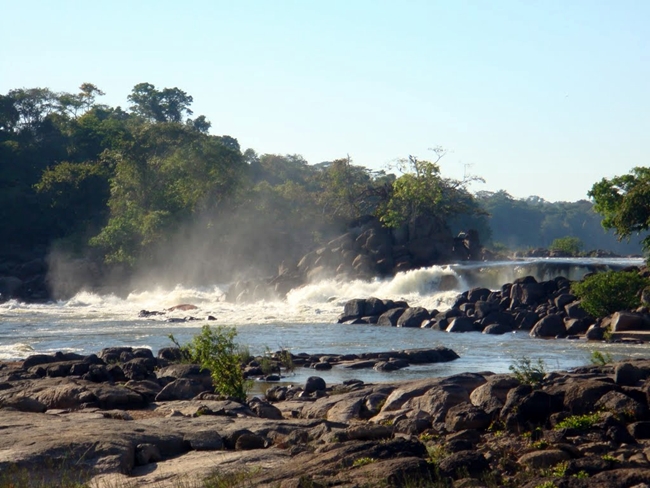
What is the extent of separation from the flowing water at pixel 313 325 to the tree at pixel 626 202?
21.2 feet

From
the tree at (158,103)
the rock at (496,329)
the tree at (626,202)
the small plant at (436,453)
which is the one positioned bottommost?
the rock at (496,329)

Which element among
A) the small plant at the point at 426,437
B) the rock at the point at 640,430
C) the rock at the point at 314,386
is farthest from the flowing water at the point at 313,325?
the rock at the point at 640,430

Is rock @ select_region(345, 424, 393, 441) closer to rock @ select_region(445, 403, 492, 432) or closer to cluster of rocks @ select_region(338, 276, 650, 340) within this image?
rock @ select_region(445, 403, 492, 432)

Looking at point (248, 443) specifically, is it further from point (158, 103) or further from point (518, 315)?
point (158, 103)

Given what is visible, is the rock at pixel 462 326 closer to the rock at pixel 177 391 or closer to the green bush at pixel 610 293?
the green bush at pixel 610 293

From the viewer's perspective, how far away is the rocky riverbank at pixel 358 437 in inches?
385

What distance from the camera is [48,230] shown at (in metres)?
79.4

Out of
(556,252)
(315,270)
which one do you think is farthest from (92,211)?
(556,252)

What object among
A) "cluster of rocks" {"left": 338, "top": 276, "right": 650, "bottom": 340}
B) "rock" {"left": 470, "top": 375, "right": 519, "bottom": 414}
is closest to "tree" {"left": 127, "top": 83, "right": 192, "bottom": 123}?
"cluster of rocks" {"left": 338, "top": 276, "right": 650, "bottom": 340}

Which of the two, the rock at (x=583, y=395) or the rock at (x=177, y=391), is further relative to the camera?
the rock at (x=177, y=391)

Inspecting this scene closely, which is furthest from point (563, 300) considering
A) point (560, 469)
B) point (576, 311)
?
point (560, 469)

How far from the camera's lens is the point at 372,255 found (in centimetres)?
5759

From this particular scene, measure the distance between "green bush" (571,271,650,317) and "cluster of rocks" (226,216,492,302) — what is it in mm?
21096

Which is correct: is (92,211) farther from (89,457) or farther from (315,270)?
(89,457)
